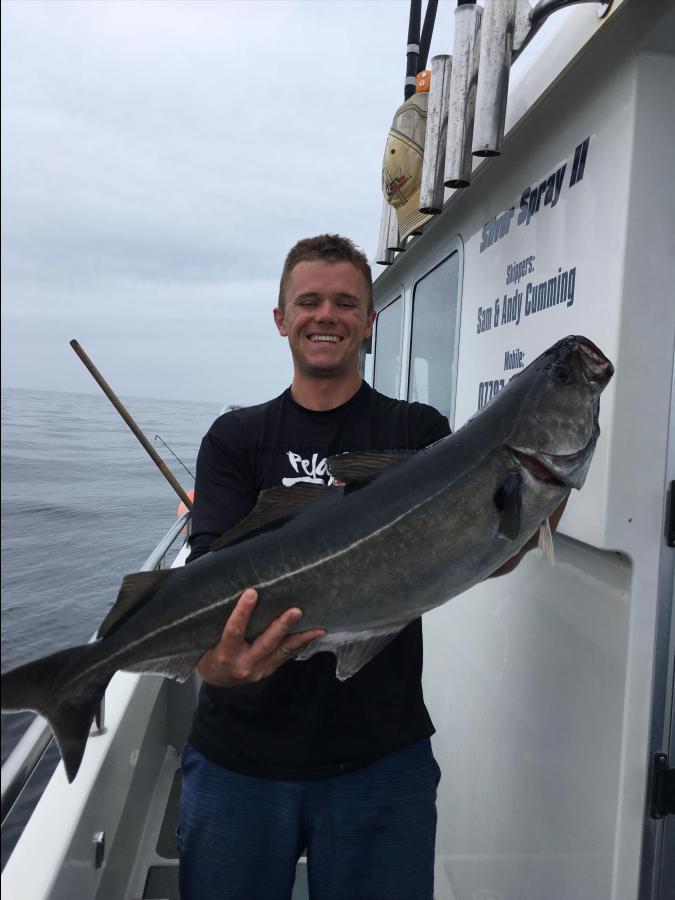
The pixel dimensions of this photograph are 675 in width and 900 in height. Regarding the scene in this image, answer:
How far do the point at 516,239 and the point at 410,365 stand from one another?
2274 mm

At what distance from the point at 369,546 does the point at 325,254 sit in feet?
3.78

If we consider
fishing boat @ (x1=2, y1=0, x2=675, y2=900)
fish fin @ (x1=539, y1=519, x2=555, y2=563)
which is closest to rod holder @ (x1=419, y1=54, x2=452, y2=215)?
fishing boat @ (x1=2, y1=0, x2=675, y2=900)

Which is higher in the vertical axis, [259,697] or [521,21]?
[521,21]

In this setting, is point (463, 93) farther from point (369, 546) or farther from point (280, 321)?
point (369, 546)

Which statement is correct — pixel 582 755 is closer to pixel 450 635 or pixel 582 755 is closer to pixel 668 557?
pixel 668 557

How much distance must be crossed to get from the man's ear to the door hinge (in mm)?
1710

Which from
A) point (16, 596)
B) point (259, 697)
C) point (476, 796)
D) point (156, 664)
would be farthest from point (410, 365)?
point (16, 596)

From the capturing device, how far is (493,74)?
227 cm

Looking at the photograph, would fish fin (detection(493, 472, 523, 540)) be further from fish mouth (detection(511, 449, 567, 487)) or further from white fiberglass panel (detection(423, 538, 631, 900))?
white fiberglass panel (detection(423, 538, 631, 900))

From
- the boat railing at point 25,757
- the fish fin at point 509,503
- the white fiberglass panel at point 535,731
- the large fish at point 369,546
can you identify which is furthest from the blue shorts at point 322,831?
the fish fin at point 509,503

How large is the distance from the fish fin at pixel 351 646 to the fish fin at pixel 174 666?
0.27m

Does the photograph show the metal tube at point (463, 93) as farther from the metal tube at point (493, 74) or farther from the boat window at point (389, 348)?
the boat window at point (389, 348)

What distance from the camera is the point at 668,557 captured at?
6.33 ft

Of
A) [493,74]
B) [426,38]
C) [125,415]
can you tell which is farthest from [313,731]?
[426,38]
